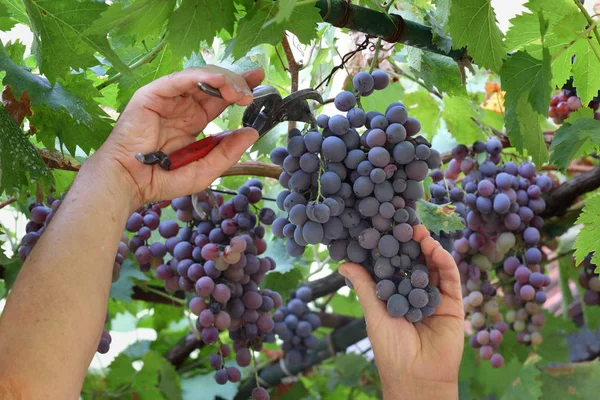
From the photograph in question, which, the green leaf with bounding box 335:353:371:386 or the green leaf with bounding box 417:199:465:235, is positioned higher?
the green leaf with bounding box 417:199:465:235

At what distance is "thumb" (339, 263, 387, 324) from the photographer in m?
1.12

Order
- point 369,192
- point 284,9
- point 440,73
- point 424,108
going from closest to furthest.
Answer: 1. point 284,9
2. point 369,192
3. point 440,73
4. point 424,108

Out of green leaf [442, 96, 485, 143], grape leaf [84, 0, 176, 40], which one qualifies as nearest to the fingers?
grape leaf [84, 0, 176, 40]

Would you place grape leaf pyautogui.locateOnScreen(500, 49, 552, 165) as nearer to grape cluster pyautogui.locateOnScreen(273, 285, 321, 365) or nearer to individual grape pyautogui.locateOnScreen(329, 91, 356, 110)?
individual grape pyautogui.locateOnScreen(329, 91, 356, 110)

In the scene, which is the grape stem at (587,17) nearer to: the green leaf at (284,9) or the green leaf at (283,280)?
the green leaf at (284,9)

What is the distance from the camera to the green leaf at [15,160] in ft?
3.48

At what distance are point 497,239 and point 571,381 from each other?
560 mm

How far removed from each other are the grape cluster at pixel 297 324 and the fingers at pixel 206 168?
0.78 meters

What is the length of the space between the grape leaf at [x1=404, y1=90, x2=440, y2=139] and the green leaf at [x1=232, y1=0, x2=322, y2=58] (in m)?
0.79

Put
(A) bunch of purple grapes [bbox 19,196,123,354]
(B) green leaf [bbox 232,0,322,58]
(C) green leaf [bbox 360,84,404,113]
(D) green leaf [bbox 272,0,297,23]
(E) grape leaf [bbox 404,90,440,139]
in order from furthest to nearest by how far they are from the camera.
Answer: (E) grape leaf [bbox 404,90,440,139] < (C) green leaf [bbox 360,84,404,113] < (A) bunch of purple grapes [bbox 19,196,123,354] < (B) green leaf [bbox 232,0,322,58] < (D) green leaf [bbox 272,0,297,23]

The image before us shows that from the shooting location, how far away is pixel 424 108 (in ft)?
5.88

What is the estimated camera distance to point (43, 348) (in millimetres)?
881

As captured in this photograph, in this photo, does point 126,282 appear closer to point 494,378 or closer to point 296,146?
point 296,146

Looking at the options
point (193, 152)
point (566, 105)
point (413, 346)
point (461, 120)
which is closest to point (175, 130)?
point (193, 152)
